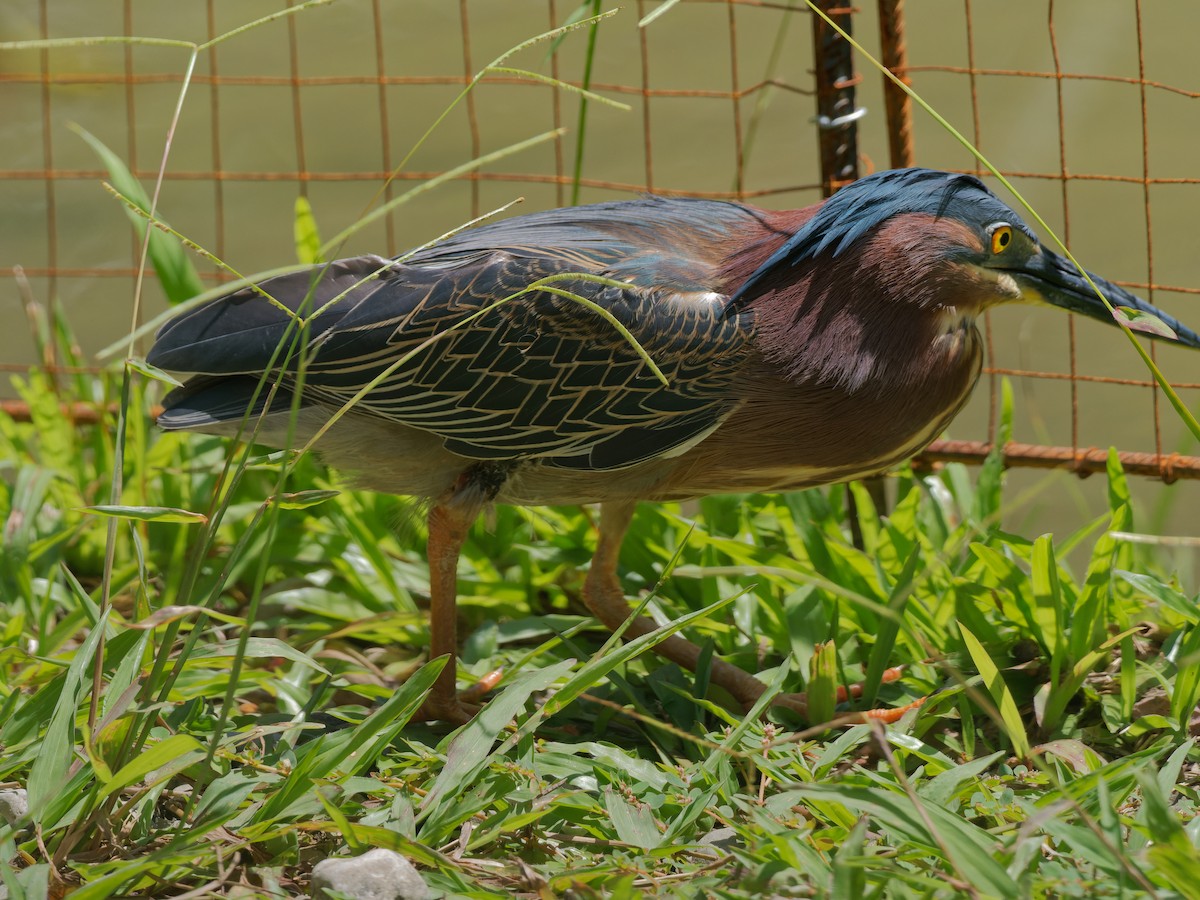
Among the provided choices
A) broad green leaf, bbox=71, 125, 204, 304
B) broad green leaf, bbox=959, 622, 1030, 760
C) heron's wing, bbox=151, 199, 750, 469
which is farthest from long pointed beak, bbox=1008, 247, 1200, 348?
broad green leaf, bbox=71, 125, 204, 304

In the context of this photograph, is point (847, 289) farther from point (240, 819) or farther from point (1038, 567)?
point (240, 819)

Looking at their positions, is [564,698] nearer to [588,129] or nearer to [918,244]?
[918,244]

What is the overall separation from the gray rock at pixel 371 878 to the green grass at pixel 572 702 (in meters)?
0.05

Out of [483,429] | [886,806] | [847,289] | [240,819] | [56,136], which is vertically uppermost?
[56,136]

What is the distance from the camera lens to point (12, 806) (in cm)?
249

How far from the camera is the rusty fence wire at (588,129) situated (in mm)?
6066

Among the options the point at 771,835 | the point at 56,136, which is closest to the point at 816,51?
the point at 771,835

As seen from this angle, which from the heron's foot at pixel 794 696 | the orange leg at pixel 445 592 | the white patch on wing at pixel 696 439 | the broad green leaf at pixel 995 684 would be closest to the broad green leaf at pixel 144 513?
the orange leg at pixel 445 592

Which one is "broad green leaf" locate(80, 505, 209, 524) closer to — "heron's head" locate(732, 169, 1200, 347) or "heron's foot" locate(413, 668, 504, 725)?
"heron's foot" locate(413, 668, 504, 725)

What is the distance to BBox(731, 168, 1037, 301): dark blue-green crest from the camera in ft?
10.1

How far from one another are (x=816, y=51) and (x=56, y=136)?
511 centimetres

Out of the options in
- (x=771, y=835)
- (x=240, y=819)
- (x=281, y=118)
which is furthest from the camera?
(x=281, y=118)

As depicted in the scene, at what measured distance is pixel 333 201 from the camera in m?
6.97

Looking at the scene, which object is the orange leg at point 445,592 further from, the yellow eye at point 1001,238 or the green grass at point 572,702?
the yellow eye at point 1001,238
